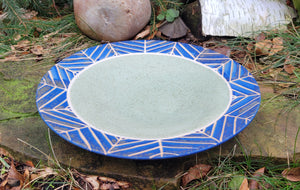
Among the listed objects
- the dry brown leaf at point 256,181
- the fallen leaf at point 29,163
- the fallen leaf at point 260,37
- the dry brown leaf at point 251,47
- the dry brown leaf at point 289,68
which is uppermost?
the fallen leaf at point 260,37

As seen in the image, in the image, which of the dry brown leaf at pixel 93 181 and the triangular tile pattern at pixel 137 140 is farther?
the dry brown leaf at pixel 93 181

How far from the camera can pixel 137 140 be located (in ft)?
3.68

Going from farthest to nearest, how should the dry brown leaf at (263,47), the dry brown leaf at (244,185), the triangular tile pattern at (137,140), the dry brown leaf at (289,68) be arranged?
the dry brown leaf at (263,47) < the dry brown leaf at (289,68) < the dry brown leaf at (244,185) < the triangular tile pattern at (137,140)

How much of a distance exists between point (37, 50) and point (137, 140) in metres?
1.37

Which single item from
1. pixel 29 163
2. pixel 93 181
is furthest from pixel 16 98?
pixel 93 181

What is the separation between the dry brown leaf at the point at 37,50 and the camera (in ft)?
7.07

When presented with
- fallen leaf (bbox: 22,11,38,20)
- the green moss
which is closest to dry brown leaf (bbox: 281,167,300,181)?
the green moss

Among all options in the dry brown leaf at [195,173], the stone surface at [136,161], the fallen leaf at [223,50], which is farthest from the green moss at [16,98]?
Result: the fallen leaf at [223,50]

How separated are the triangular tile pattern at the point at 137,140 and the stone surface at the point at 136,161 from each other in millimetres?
199

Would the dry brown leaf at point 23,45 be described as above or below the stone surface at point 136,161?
above

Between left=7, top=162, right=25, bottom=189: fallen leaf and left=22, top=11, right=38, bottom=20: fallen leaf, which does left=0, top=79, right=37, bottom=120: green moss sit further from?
left=22, top=11, right=38, bottom=20: fallen leaf

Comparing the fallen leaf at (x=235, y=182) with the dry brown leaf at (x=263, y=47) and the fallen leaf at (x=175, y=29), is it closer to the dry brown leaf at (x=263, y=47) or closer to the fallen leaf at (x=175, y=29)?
the dry brown leaf at (x=263, y=47)

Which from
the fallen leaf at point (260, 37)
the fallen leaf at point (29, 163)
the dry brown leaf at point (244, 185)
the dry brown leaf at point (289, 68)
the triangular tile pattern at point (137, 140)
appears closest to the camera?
the triangular tile pattern at point (137, 140)

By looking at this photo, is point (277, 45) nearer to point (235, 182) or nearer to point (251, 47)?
point (251, 47)
